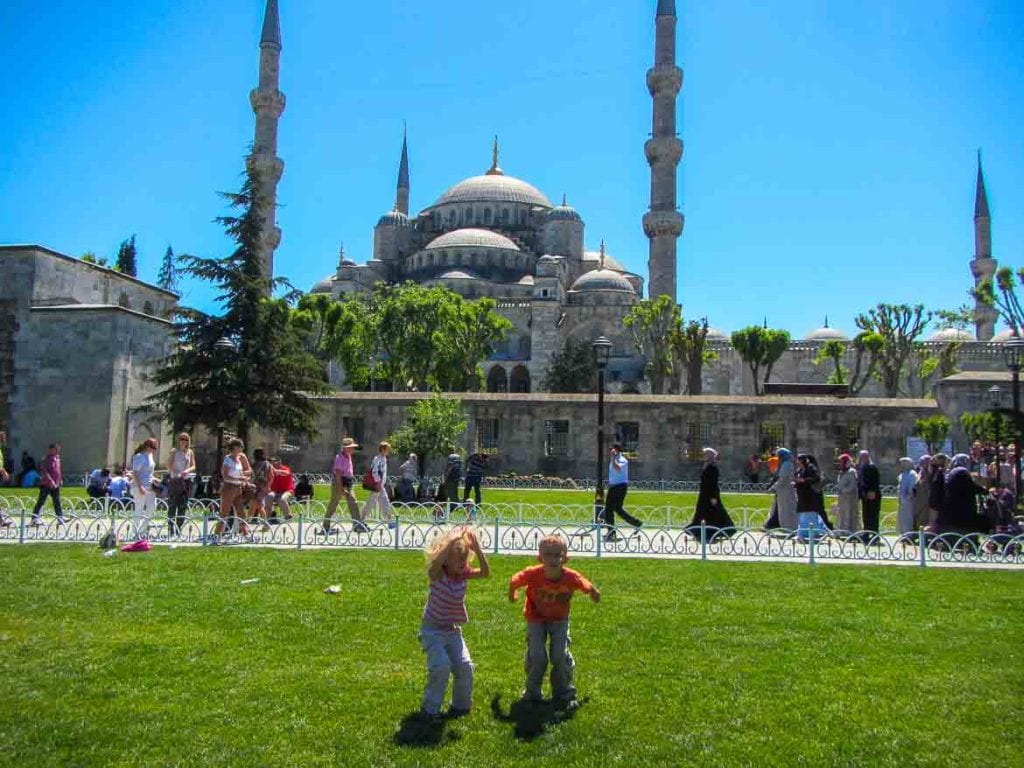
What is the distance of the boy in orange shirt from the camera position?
189 inches

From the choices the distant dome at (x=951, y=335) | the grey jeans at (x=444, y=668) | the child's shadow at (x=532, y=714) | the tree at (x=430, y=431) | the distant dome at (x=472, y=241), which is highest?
the distant dome at (x=472, y=241)

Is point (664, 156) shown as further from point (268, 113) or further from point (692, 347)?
point (268, 113)

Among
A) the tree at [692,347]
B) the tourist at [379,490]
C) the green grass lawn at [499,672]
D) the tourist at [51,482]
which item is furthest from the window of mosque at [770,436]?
the tourist at [51,482]

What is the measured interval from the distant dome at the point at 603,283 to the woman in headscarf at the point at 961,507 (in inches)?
1759

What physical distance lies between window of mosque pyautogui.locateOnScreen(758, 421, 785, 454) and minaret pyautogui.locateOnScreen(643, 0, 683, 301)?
69.1 feet

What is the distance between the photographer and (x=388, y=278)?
6456cm

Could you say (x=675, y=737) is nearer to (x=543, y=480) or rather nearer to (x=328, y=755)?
(x=328, y=755)

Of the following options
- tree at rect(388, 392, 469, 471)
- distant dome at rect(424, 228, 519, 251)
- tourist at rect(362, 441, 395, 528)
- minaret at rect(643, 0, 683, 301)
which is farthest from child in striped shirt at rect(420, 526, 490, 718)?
distant dome at rect(424, 228, 519, 251)

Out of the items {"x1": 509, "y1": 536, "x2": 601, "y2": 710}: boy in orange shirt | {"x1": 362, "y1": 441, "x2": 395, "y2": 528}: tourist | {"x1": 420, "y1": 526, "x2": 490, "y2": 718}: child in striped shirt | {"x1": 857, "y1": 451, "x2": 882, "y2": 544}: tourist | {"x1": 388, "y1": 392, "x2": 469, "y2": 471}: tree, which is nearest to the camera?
{"x1": 420, "y1": 526, "x2": 490, "y2": 718}: child in striped shirt

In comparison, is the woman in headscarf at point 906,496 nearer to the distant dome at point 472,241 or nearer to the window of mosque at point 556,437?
the window of mosque at point 556,437

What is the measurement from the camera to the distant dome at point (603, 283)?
5534 centimetres

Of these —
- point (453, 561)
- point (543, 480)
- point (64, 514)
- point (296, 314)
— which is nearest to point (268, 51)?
point (296, 314)

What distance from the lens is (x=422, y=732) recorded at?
436cm

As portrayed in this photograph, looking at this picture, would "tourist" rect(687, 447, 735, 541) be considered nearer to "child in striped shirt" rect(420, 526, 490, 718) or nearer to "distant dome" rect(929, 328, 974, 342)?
"child in striped shirt" rect(420, 526, 490, 718)
